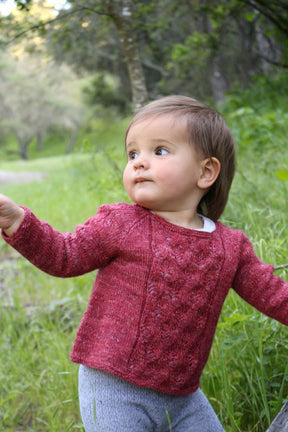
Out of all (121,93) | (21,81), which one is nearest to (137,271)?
(121,93)

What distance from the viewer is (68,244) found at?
4.82 feet

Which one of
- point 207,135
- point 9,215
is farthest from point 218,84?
point 9,215

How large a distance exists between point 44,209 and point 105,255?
224 inches

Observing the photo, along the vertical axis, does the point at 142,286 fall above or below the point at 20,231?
below

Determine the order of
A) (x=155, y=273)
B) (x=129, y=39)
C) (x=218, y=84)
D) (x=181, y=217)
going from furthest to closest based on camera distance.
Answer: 1. (x=218, y=84)
2. (x=129, y=39)
3. (x=181, y=217)
4. (x=155, y=273)

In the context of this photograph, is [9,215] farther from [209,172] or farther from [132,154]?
[209,172]

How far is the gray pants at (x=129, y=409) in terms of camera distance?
56.6 inches

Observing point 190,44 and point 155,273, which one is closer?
point 155,273

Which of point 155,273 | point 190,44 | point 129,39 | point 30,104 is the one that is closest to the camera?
point 155,273

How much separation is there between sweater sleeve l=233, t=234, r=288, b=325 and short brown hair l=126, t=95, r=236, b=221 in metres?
0.20

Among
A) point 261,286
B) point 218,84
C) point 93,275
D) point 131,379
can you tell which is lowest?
point 218,84

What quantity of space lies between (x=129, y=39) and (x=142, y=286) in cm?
338

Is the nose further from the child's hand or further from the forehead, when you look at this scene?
the child's hand

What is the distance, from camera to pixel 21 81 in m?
43.4
